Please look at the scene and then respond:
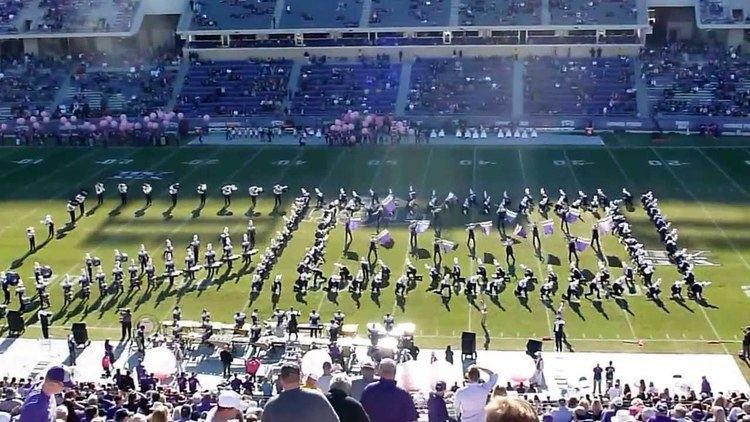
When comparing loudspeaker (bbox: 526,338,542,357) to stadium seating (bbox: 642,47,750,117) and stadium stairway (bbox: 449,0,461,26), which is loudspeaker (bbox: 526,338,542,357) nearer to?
stadium seating (bbox: 642,47,750,117)

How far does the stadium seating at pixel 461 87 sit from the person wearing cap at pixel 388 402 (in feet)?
121


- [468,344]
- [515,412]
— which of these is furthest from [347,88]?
[515,412]

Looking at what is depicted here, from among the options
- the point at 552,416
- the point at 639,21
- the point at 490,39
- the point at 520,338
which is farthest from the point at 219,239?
the point at 639,21

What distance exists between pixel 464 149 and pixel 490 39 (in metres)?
13.0

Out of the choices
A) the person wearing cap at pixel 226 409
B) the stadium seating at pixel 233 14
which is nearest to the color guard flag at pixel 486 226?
the person wearing cap at pixel 226 409

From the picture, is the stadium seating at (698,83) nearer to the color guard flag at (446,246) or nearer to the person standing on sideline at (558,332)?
the color guard flag at (446,246)

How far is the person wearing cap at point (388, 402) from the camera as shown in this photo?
746cm

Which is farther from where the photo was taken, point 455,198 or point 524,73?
point 524,73

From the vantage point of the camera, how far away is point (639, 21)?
49.1m

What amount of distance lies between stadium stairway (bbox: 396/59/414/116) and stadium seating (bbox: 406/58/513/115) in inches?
9.4

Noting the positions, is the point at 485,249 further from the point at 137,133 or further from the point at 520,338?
the point at 137,133

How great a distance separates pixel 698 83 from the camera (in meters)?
44.9

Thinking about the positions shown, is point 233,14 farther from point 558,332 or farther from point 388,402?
point 388,402

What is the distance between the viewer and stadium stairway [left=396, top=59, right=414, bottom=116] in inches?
1769
